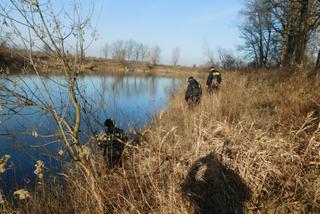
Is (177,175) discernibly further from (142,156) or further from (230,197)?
(142,156)

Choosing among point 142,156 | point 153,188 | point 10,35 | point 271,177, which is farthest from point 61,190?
point 271,177

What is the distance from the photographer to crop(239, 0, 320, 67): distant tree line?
14.0 m

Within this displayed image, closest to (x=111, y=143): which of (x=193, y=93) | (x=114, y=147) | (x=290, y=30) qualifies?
(x=114, y=147)

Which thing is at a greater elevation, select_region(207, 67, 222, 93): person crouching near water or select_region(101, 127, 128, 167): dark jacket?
select_region(207, 67, 222, 93): person crouching near water

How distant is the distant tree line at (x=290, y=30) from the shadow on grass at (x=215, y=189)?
602 cm

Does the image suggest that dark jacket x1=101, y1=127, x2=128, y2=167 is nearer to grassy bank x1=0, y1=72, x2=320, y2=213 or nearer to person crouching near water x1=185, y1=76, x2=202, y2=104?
grassy bank x1=0, y1=72, x2=320, y2=213

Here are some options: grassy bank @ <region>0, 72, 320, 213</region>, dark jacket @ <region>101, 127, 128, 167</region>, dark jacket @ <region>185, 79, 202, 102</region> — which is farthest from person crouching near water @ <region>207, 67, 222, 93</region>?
dark jacket @ <region>101, 127, 128, 167</region>

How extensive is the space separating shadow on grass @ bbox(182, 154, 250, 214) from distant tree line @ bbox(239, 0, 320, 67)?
6022mm

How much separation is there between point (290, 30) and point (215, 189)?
16786mm

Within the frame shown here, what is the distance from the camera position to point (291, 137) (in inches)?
159

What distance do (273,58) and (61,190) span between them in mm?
24263

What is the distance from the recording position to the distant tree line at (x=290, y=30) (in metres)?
14.0

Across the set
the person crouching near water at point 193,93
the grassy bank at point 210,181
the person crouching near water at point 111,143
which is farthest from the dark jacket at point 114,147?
the person crouching near water at point 193,93

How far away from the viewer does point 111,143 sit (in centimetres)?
396
